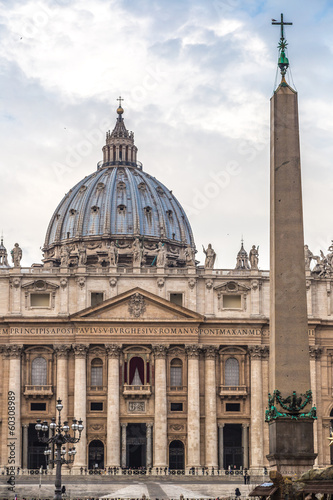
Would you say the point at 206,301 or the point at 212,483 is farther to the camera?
the point at 206,301

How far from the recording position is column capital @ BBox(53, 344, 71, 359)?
88938 mm

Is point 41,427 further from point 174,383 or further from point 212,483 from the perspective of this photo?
point 174,383

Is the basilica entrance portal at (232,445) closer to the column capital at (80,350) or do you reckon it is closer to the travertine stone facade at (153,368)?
the travertine stone facade at (153,368)

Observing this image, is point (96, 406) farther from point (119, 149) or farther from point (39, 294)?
point (119, 149)

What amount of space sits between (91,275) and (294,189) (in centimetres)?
6027

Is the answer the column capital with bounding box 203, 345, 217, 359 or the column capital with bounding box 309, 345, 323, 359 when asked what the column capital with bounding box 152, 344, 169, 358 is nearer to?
the column capital with bounding box 203, 345, 217, 359

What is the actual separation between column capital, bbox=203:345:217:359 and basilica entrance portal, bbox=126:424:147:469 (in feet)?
24.4

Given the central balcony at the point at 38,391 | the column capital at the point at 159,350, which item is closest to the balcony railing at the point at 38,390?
the central balcony at the point at 38,391

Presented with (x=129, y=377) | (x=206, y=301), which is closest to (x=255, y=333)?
(x=206, y=301)

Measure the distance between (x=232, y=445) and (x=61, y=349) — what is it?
619 inches

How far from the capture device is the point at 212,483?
75.1 metres

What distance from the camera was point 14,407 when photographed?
8762 cm

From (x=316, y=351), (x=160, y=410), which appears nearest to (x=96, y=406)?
(x=160, y=410)

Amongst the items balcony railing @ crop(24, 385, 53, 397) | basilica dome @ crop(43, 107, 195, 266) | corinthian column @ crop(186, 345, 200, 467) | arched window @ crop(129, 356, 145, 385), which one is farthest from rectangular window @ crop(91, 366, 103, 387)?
basilica dome @ crop(43, 107, 195, 266)
